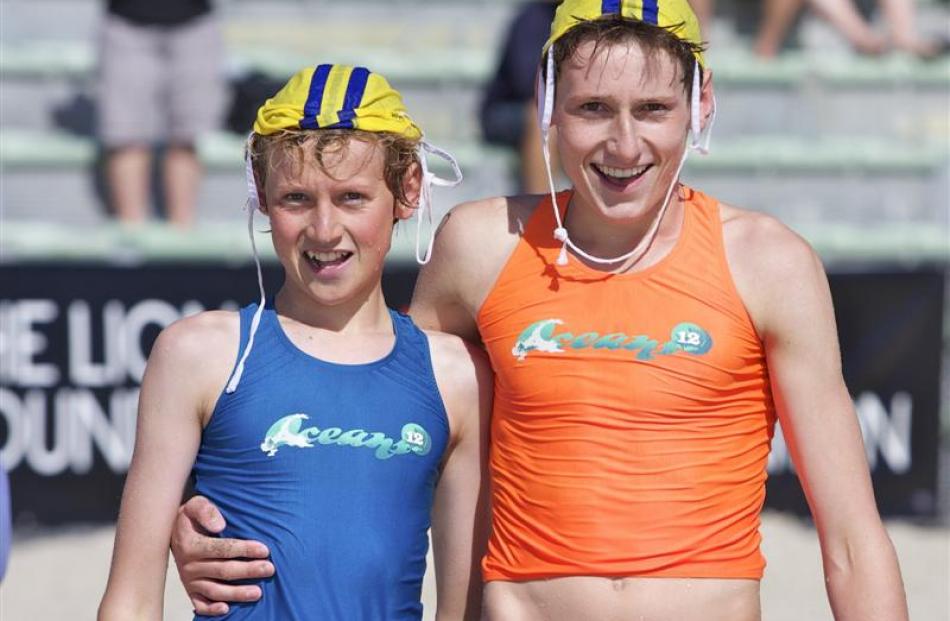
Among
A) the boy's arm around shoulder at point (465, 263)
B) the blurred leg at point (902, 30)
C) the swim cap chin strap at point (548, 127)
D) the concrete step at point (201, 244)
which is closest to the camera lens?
the swim cap chin strap at point (548, 127)

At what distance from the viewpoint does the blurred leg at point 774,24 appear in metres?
7.77

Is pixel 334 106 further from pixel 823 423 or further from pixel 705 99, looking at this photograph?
pixel 823 423

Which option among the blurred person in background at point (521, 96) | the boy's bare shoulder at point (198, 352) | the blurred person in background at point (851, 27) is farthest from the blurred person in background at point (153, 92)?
the boy's bare shoulder at point (198, 352)

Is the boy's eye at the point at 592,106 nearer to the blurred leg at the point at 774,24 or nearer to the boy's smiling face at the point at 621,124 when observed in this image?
the boy's smiling face at the point at 621,124

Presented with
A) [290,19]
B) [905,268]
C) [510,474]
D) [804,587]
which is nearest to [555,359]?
[510,474]

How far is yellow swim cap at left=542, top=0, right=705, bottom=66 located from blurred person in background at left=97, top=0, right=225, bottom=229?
4.13 m

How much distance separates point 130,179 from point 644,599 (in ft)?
14.7

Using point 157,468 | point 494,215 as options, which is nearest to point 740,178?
point 494,215

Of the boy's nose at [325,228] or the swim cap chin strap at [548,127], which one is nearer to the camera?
the boy's nose at [325,228]

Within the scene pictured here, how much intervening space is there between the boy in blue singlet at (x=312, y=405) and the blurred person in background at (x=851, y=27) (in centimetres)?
524

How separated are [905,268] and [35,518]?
3.75 metres

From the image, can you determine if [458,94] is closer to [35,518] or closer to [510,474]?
[35,518]

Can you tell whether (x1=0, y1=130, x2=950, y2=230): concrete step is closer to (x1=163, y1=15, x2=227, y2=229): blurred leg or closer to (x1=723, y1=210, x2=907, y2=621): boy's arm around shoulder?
(x1=163, y1=15, x2=227, y2=229): blurred leg

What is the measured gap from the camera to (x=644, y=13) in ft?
9.35
